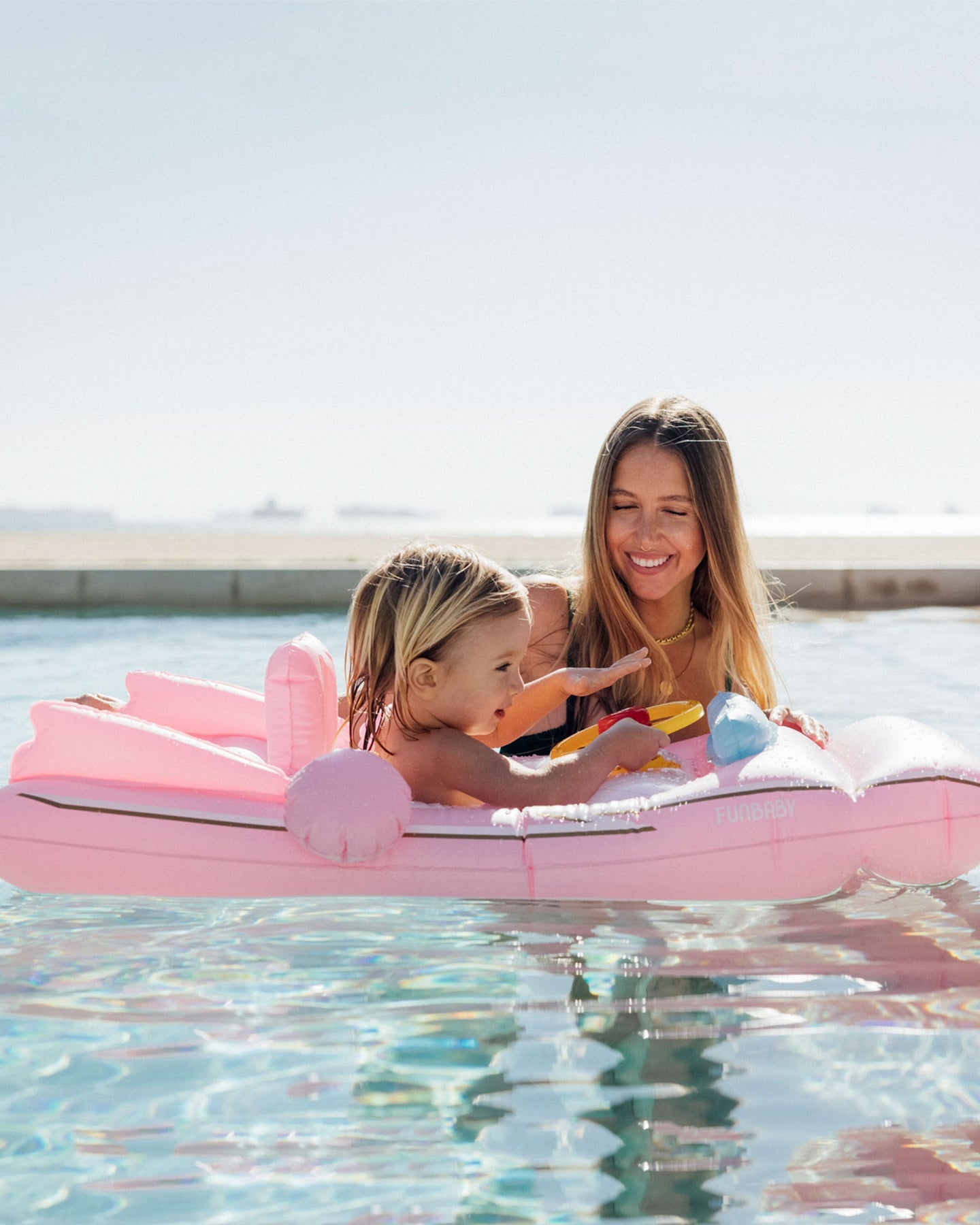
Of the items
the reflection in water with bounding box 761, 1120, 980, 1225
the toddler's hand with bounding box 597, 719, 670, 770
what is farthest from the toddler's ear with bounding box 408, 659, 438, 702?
the reflection in water with bounding box 761, 1120, 980, 1225

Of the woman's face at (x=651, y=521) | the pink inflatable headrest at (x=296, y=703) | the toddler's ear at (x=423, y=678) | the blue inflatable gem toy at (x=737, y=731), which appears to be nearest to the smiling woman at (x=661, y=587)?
the woman's face at (x=651, y=521)

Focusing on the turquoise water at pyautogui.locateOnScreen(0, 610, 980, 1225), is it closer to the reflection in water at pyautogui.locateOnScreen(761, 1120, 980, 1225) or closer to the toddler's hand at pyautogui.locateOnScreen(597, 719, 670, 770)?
the reflection in water at pyautogui.locateOnScreen(761, 1120, 980, 1225)

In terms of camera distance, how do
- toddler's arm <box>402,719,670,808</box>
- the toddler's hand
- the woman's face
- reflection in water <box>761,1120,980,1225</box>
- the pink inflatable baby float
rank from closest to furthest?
reflection in water <box>761,1120,980,1225</box> < the pink inflatable baby float < toddler's arm <box>402,719,670,808</box> < the toddler's hand < the woman's face

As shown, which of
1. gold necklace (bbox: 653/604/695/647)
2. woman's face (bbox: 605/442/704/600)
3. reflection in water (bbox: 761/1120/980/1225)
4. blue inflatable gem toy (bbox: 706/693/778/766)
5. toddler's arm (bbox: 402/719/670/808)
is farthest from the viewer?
gold necklace (bbox: 653/604/695/647)

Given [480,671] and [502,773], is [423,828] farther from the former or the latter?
[480,671]

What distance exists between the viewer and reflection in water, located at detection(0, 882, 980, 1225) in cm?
166

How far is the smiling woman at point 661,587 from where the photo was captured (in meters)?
3.37

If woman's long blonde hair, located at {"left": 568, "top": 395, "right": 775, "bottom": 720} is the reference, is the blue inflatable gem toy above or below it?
below

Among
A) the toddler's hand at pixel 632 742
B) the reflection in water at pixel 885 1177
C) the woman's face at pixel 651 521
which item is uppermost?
the woman's face at pixel 651 521

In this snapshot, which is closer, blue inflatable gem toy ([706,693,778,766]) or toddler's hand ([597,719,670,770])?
blue inflatable gem toy ([706,693,778,766])

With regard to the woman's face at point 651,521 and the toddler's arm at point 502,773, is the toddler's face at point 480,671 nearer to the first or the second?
the toddler's arm at point 502,773

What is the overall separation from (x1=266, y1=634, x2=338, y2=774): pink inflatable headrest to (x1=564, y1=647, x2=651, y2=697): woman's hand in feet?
1.91

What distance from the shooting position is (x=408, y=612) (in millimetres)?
2664

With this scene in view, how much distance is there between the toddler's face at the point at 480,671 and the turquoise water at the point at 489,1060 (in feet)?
1.37
